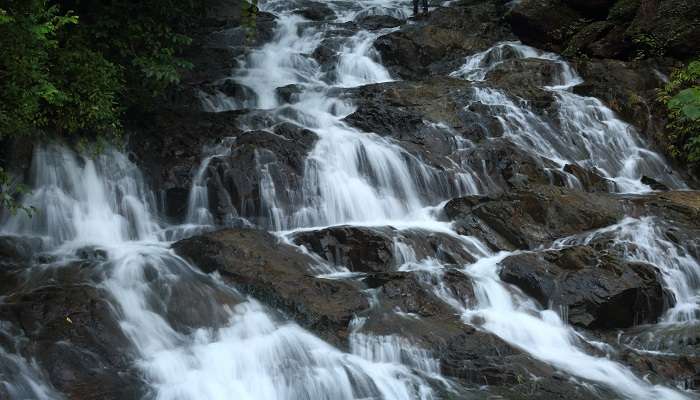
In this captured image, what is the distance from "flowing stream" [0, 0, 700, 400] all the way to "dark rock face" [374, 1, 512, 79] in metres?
1.62

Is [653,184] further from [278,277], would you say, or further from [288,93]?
[278,277]

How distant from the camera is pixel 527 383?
5820 mm

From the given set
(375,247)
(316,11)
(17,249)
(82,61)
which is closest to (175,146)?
(82,61)

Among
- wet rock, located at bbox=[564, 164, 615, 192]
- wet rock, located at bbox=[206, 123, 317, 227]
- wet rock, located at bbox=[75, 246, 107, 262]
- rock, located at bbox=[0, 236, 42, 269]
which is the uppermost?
wet rock, located at bbox=[206, 123, 317, 227]

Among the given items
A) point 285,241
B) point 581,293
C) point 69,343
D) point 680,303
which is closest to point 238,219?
point 285,241

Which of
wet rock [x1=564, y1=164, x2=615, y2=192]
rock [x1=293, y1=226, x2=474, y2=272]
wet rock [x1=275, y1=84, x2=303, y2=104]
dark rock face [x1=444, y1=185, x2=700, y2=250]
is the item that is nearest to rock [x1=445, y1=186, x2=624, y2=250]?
dark rock face [x1=444, y1=185, x2=700, y2=250]

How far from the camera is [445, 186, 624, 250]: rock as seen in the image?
8664 mm

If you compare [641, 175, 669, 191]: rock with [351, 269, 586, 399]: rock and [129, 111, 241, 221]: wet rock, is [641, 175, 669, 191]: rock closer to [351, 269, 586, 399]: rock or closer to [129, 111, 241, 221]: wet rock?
[351, 269, 586, 399]: rock

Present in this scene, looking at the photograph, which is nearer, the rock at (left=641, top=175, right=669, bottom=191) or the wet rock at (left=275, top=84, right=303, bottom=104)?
the rock at (left=641, top=175, right=669, bottom=191)

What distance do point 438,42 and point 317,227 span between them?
8.54m

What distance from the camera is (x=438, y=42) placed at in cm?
1593

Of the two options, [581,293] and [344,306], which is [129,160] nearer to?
[344,306]

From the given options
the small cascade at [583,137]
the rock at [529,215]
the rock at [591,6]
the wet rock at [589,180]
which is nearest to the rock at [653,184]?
the small cascade at [583,137]

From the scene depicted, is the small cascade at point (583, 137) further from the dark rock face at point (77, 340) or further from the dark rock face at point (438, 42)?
the dark rock face at point (77, 340)
